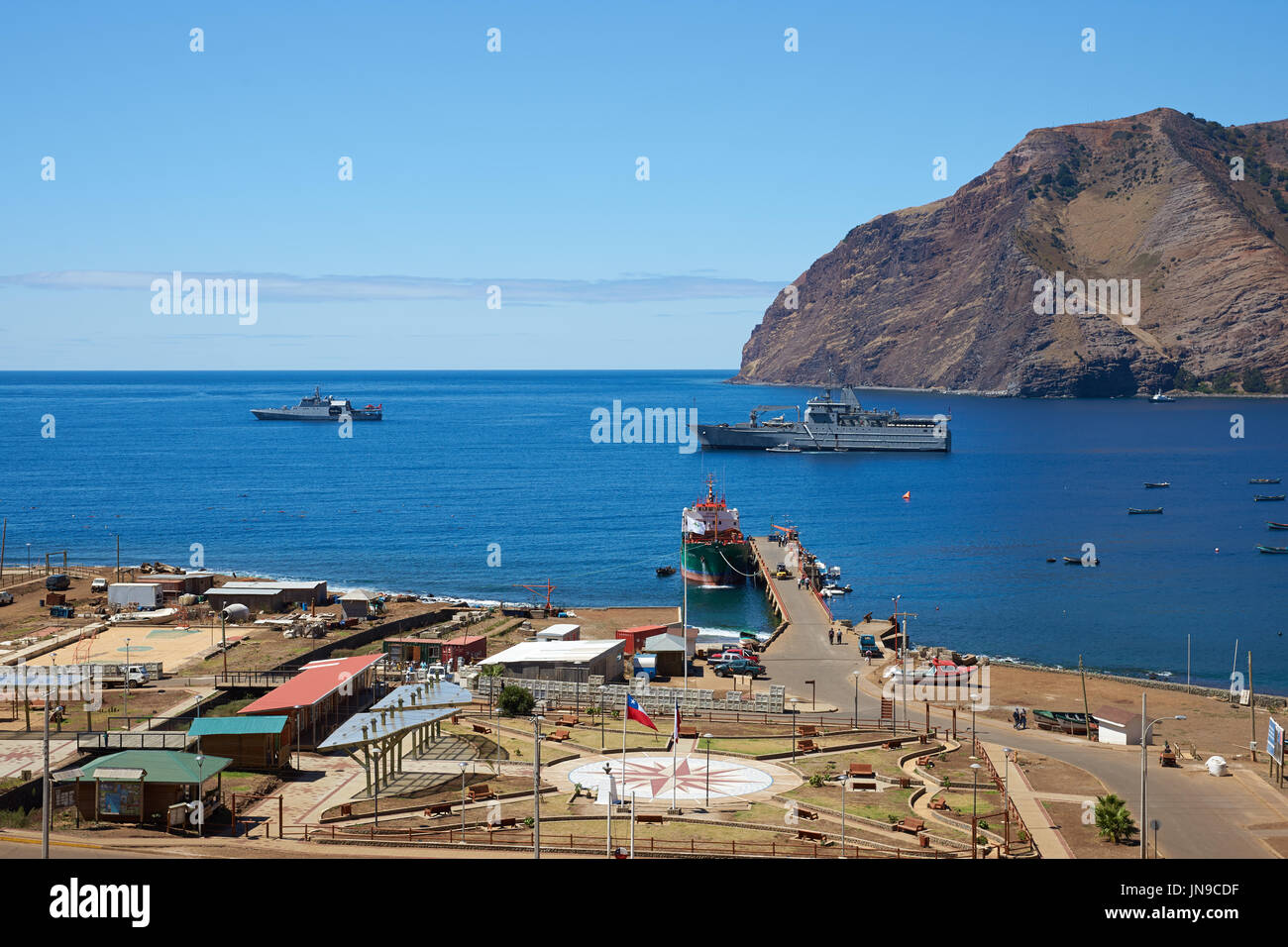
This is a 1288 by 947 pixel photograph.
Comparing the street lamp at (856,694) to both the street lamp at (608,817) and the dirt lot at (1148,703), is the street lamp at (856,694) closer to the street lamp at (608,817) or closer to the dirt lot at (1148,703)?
the dirt lot at (1148,703)

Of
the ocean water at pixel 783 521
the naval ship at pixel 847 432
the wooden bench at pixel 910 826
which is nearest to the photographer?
the wooden bench at pixel 910 826

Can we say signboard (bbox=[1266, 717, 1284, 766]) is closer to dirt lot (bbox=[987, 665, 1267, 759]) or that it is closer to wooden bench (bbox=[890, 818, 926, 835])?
dirt lot (bbox=[987, 665, 1267, 759])

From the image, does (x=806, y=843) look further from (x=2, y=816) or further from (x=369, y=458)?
(x=369, y=458)

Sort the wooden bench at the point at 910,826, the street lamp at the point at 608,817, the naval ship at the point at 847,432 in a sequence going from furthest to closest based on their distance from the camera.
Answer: the naval ship at the point at 847,432, the wooden bench at the point at 910,826, the street lamp at the point at 608,817

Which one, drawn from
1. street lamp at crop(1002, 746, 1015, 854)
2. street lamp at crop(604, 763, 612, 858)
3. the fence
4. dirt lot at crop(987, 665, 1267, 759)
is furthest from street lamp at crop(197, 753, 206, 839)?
dirt lot at crop(987, 665, 1267, 759)

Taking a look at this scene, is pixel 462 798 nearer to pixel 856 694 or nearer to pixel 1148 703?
pixel 856 694

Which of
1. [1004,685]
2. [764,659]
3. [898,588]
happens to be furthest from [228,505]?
[1004,685]

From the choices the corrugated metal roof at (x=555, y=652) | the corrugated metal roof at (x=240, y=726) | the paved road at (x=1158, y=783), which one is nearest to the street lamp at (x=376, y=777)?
the corrugated metal roof at (x=240, y=726)
